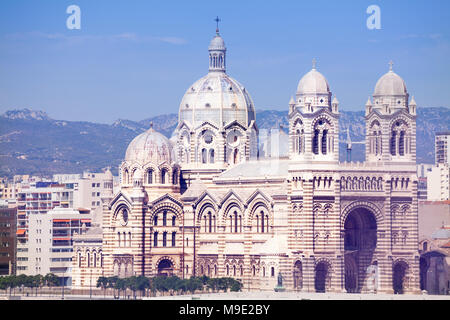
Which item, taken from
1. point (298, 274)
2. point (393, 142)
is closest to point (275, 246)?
point (298, 274)

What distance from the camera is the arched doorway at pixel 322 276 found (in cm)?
13512

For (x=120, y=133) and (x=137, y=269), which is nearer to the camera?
(x=137, y=269)

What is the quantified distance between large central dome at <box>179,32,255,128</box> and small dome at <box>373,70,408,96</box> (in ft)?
54.5

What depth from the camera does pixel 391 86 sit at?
455 feet

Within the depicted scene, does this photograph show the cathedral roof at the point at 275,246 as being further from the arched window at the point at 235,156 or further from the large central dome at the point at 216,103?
the large central dome at the point at 216,103

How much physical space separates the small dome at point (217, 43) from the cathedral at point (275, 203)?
3244 millimetres

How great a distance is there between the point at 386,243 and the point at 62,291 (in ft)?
80.1

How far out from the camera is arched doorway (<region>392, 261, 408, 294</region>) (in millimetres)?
137750

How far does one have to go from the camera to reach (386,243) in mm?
138125

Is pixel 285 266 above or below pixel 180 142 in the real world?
below

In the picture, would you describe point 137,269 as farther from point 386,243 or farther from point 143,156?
point 386,243

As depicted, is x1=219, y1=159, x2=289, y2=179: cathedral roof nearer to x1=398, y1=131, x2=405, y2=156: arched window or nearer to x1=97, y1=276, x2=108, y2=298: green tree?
x1=398, y1=131, x2=405, y2=156: arched window
